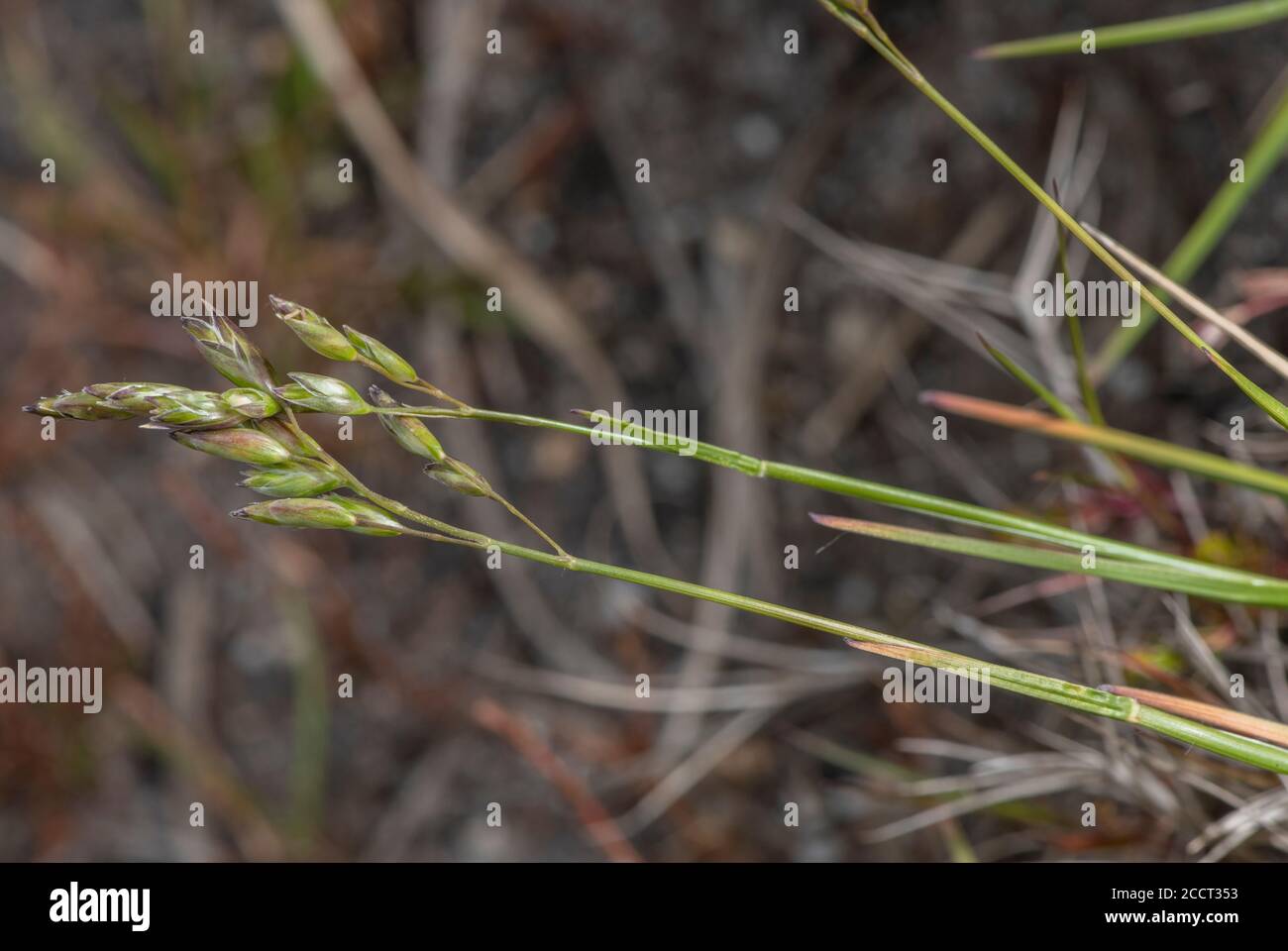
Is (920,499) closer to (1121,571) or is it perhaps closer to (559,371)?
(1121,571)

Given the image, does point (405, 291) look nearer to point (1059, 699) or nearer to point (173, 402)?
point (173, 402)

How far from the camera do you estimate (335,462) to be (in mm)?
710

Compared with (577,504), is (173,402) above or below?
below

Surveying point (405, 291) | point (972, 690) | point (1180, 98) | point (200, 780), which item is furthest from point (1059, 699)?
point (200, 780)

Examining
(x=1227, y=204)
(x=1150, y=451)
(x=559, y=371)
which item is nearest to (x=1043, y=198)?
(x=1150, y=451)

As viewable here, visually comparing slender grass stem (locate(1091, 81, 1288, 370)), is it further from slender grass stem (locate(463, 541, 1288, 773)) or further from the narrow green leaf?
slender grass stem (locate(463, 541, 1288, 773))

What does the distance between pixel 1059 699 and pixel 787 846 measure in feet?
3.66

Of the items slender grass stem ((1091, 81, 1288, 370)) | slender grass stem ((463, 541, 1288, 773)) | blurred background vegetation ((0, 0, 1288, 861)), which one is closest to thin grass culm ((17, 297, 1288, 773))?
slender grass stem ((463, 541, 1288, 773))

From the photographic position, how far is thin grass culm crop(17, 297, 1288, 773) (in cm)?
A: 69

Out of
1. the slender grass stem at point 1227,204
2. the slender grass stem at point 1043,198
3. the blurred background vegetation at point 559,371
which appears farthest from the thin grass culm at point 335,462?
the blurred background vegetation at point 559,371

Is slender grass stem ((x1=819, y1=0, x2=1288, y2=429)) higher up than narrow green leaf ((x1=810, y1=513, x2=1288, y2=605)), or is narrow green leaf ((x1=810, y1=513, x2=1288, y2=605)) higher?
slender grass stem ((x1=819, y1=0, x2=1288, y2=429))

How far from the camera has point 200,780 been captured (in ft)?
6.56

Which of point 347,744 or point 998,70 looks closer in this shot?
point 998,70

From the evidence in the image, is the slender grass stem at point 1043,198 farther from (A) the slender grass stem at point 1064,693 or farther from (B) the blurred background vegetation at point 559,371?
(B) the blurred background vegetation at point 559,371
